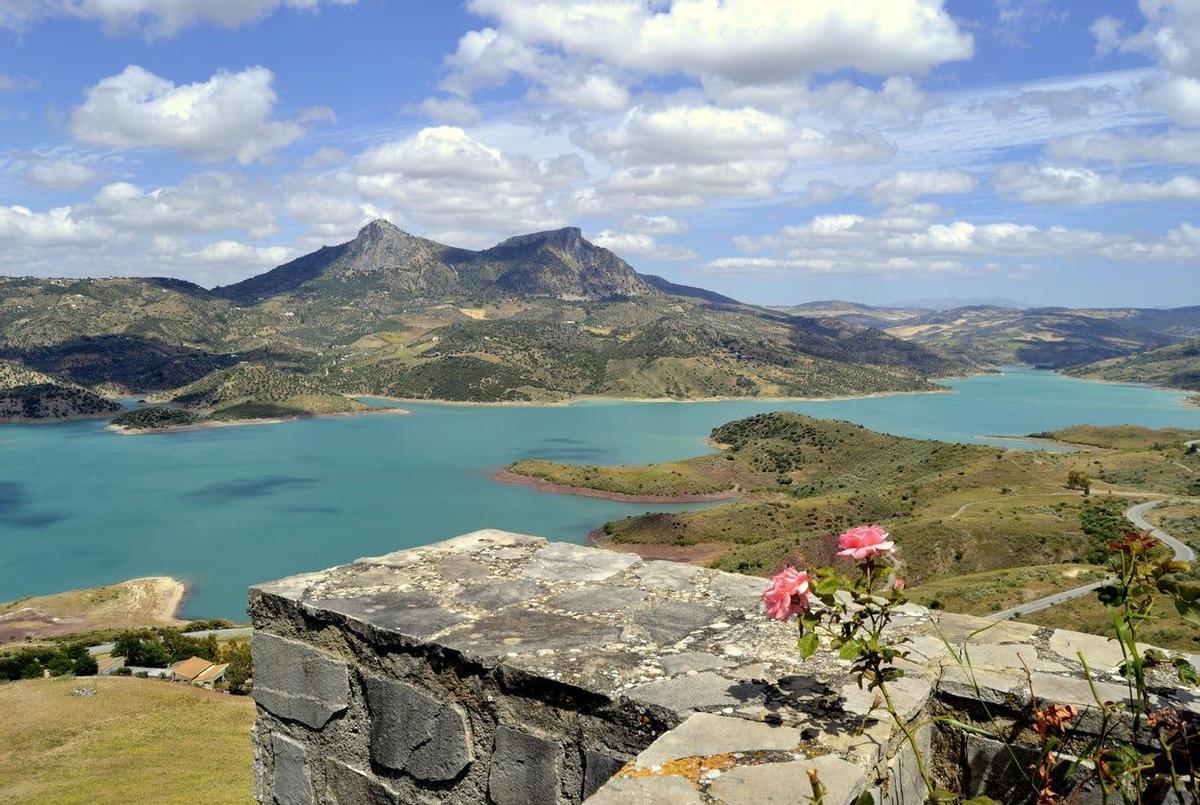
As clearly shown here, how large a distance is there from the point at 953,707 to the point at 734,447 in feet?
334

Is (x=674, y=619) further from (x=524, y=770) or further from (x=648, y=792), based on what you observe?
(x=648, y=792)

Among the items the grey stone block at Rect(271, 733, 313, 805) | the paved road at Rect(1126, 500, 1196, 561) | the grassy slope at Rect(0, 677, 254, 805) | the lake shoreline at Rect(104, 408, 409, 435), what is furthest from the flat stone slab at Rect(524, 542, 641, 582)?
the lake shoreline at Rect(104, 408, 409, 435)

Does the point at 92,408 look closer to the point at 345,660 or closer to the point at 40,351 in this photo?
the point at 40,351

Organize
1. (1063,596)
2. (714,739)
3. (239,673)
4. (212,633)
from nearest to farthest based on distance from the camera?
(714,739) < (1063,596) < (239,673) < (212,633)

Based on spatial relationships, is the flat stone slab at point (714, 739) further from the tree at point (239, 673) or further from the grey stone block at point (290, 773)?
the tree at point (239, 673)

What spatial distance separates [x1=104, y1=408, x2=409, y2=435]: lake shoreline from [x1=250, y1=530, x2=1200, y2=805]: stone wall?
487 feet

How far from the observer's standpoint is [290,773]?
3709mm

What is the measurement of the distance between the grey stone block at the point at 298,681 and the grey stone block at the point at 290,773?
0.14 m

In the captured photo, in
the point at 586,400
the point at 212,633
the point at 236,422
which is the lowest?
the point at 212,633

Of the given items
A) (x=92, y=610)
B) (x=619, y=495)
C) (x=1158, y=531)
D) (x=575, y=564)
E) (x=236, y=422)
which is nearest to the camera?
(x=575, y=564)

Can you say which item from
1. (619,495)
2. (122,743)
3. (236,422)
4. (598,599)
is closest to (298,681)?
(598,599)

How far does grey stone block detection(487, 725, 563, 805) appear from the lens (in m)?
2.93

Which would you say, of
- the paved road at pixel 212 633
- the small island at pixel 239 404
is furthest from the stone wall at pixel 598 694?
the small island at pixel 239 404

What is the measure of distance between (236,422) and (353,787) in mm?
156616
